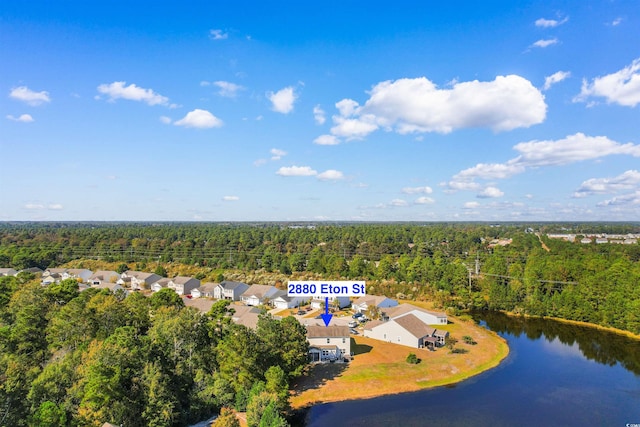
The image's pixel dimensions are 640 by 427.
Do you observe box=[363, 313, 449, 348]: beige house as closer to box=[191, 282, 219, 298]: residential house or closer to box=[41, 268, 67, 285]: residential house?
box=[191, 282, 219, 298]: residential house

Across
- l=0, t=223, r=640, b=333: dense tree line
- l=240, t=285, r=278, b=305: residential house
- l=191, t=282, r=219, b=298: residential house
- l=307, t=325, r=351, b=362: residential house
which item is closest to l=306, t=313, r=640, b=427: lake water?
l=307, t=325, r=351, b=362: residential house

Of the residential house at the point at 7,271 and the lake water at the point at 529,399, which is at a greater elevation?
the residential house at the point at 7,271

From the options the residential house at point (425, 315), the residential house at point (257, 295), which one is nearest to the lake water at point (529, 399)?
the residential house at point (425, 315)

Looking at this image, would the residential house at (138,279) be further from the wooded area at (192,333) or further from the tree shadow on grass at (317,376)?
the tree shadow on grass at (317,376)

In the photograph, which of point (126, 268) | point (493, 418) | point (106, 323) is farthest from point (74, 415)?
point (126, 268)

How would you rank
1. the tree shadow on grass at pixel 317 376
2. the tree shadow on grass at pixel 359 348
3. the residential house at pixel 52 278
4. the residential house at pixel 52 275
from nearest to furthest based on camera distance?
the tree shadow on grass at pixel 317 376, the tree shadow on grass at pixel 359 348, the residential house at pixel 52 278, the residential house at pixel 52 275

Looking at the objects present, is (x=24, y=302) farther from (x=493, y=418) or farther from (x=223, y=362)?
(x=493, y=418)
